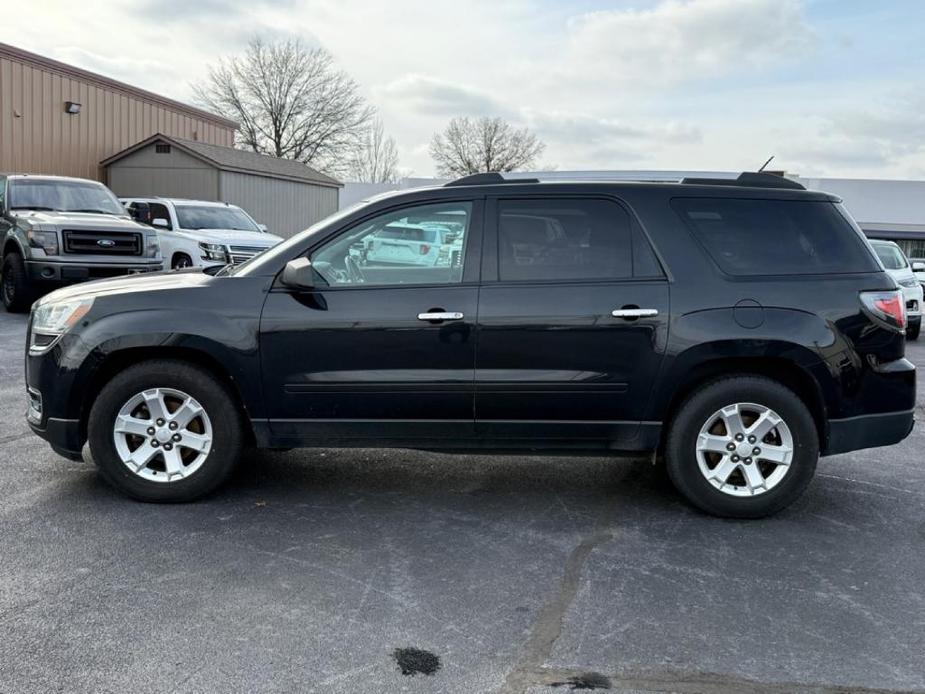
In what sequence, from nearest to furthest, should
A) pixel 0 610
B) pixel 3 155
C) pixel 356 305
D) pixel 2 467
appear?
pixel 0 610 < pixel 356 305 < pixel 2 467 < pixel 3 155

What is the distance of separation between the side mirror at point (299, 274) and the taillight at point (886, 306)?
9.62 feet

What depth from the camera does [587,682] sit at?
3.14m

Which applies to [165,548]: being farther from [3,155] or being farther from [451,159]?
[451,159]

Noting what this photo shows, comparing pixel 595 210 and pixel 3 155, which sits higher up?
pixel 3 155

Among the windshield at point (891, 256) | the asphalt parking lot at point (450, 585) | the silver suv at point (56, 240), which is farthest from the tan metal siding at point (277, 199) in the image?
the asphalt parking lot at point (450, 585)

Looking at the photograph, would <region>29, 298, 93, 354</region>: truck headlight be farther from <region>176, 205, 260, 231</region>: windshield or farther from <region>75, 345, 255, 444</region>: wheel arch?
<region>176, 205, 260, 231</region>: windshield

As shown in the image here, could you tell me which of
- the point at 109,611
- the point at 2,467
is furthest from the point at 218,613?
the point at 2,467

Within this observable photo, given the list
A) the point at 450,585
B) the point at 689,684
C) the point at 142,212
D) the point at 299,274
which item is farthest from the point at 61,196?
the point at 689,684

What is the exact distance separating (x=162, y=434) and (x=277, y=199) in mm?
24457

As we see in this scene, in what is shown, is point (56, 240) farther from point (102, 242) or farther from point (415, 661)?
point (415, 661)

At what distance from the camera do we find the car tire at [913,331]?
48.3 ft

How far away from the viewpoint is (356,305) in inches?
190

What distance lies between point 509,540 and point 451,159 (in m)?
66.4

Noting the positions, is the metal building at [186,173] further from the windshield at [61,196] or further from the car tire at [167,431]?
the car tire at [167,431]
